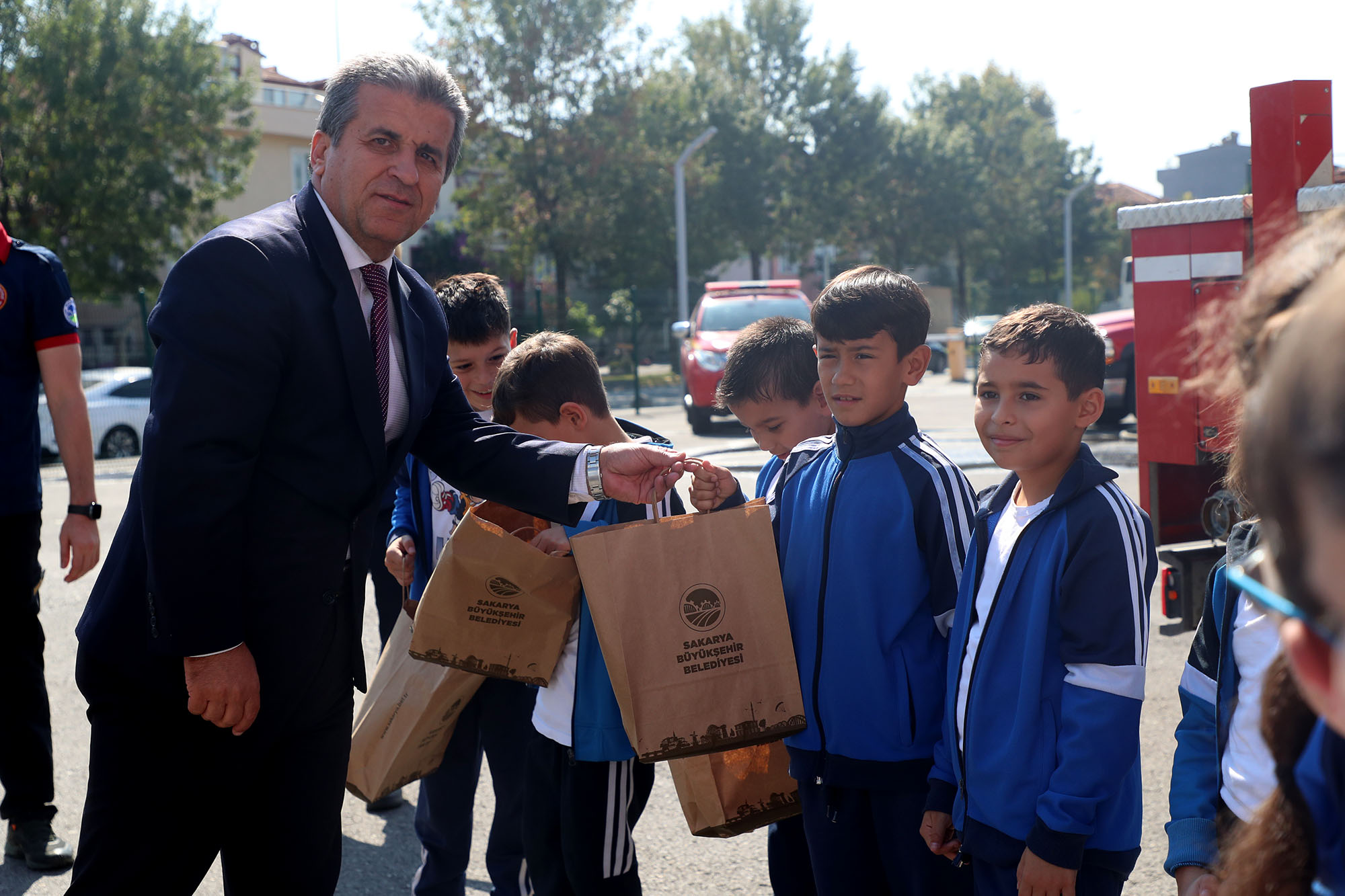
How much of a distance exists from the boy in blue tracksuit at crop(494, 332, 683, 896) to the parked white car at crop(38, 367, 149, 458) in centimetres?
1435

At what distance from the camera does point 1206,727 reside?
175 centimetres

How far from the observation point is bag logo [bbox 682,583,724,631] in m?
2.28

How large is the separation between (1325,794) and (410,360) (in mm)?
2045

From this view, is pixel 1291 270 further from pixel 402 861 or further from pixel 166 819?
pixel 402 861

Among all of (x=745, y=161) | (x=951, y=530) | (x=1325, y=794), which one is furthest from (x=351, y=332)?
(x=745, y=161)

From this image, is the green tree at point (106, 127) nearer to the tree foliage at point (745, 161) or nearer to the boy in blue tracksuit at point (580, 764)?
the tree foliage at point (745, 161)

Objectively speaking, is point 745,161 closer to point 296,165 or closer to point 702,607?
point 296,165

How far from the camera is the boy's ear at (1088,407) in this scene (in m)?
2.32

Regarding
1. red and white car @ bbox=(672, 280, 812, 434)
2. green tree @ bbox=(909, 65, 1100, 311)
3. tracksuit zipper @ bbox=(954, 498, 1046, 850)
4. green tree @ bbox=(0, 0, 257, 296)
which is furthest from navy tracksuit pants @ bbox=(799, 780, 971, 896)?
green tree @ bbox=(909, 65, 1100, 311)

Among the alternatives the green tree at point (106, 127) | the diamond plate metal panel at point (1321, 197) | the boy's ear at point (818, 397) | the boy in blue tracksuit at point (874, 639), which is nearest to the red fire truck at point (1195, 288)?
the diamond plate metal panel at point (1321, 197)

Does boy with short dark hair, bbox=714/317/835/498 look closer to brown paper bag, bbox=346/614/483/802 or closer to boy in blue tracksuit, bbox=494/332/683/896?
boy in blue tracksuit, bbox=494/332/683/896

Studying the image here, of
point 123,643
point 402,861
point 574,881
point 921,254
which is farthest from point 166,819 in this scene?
point 921,254

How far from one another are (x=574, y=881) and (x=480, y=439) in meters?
1.08

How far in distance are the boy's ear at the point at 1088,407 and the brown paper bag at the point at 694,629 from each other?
70cm
